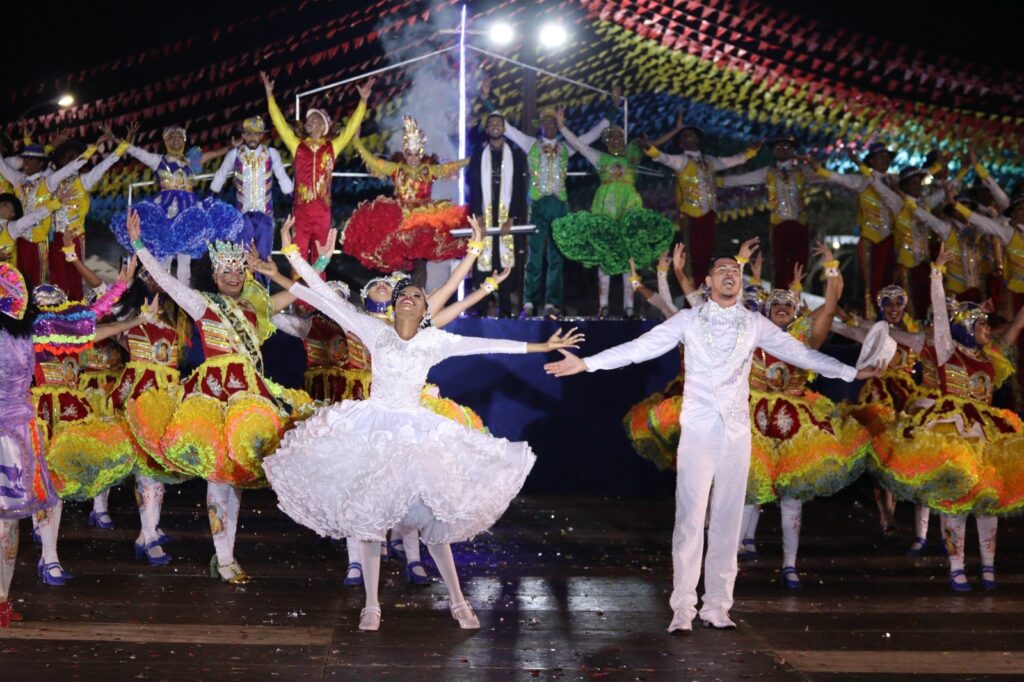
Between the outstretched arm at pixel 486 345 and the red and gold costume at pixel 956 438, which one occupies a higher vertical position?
the outstretched arm at pixel 486 345

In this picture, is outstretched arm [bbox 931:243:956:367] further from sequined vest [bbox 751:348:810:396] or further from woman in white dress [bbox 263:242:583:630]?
woman in white dress [bbox 263:242:583:630]

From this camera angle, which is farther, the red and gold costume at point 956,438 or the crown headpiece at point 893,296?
the crown headpiece at point 893,296

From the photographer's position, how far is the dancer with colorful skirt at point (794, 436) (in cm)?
714

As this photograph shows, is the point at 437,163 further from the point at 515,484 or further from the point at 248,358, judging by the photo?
the point at 515,484

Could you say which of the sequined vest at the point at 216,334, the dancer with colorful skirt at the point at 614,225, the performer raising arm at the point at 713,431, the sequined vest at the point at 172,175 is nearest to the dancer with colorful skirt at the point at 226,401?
the sequined vest at the point at 216,334

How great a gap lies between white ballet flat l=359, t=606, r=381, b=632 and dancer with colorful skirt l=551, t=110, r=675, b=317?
5.61 m

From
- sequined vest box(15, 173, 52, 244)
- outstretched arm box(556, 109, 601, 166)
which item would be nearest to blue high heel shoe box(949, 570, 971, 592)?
outstretched arm box(556, 109, 601, 166)

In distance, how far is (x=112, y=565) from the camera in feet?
24.3

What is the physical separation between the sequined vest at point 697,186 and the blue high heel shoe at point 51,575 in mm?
6867

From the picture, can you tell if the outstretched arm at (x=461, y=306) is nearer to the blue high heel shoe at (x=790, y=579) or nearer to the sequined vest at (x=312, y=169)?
the blue high heel shoe at (x=790, y=579)

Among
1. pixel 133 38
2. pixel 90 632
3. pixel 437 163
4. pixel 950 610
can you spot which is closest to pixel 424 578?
pixel 90 632

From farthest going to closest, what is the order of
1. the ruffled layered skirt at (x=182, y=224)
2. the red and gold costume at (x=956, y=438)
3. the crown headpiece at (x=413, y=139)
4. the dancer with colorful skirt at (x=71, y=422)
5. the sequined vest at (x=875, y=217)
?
1. the sequined vest at (x=875, y=217)
2. the crown headpiece at (x=413, y=139)
3. the ruffled layered skirt at (x=182, y=224)
4. the red and gold costume at (x=956, y=438)
5. the dancer with colorful skirt at (x=71, y=422)

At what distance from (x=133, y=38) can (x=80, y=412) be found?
702cm

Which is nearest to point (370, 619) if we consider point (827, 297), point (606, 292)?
point (827, 297)
